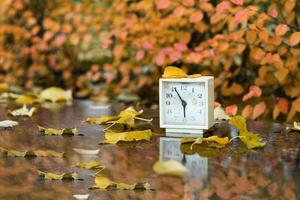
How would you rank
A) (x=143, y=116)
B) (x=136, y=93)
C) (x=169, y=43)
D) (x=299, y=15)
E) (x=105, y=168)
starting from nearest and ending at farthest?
(x=105, y=168) < (x=143, y=116) < (x=299, y=15) < (x=169, y=43) < (x=136, y=93)

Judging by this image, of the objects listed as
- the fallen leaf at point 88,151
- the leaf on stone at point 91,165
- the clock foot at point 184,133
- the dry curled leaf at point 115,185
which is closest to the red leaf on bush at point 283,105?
the clock foot at point 184,133

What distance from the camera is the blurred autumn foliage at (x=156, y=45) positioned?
238 cm

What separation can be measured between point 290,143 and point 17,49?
2519 mm

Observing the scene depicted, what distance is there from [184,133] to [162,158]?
21 cm

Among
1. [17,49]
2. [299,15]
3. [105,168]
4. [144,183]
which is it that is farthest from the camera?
[17,49]

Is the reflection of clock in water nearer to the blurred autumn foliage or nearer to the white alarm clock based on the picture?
the white alarm clock

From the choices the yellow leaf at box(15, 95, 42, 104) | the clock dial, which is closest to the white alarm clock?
the clock dial

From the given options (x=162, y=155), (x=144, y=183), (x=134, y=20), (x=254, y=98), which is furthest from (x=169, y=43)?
(x=144, y=183)

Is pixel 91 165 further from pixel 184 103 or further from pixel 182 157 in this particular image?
pixel 184 103

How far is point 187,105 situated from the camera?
1.53m

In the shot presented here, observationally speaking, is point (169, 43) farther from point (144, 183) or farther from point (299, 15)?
point (144, 183)

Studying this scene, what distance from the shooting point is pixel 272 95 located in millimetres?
2703

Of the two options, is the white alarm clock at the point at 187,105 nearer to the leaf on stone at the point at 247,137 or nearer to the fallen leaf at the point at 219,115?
the leaf on stone at the point at 247,137

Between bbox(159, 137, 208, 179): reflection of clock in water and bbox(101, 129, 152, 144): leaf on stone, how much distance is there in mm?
37
